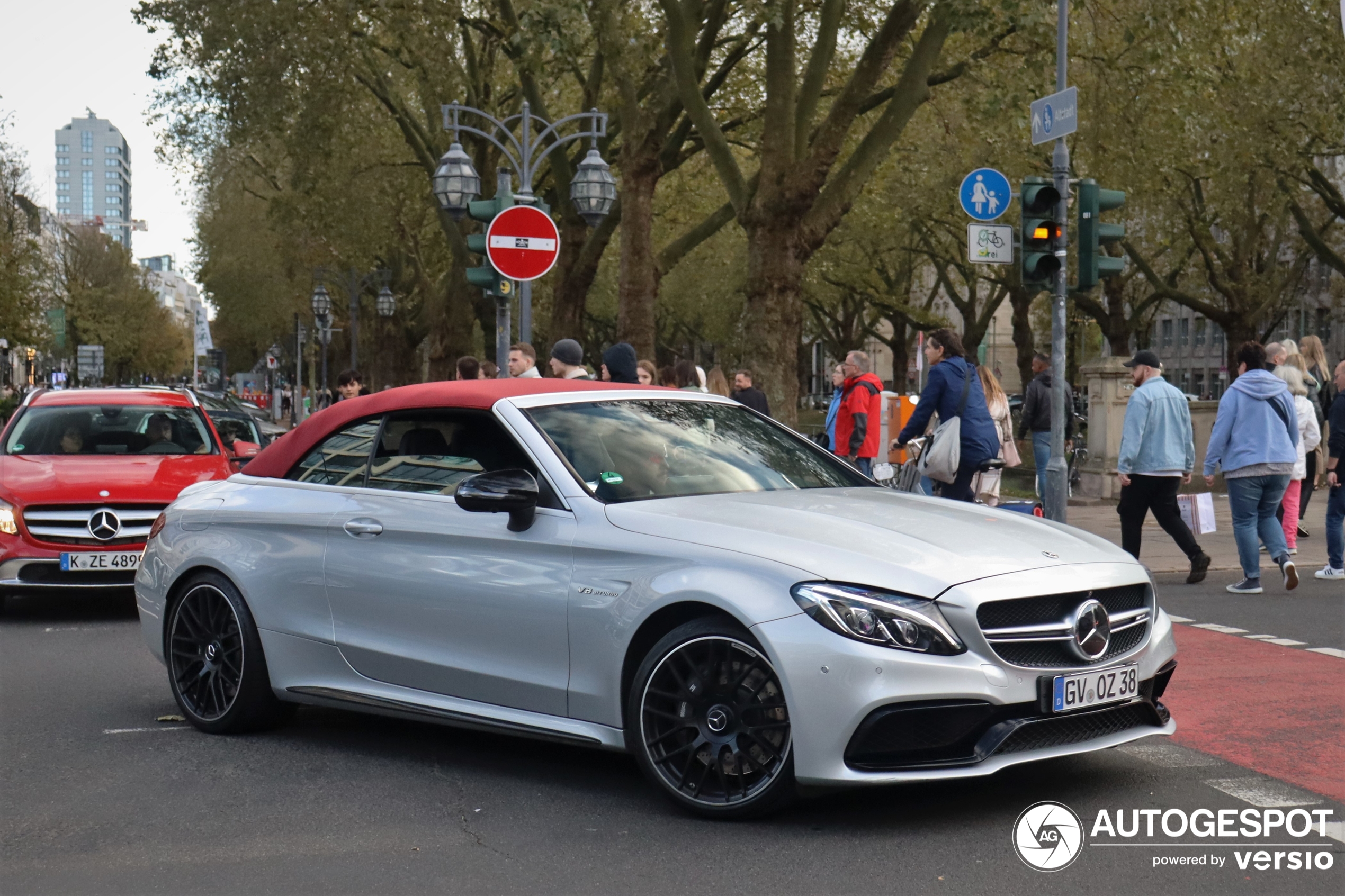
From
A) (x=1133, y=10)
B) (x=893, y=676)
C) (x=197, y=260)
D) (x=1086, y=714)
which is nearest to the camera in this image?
(x=893, y=676)

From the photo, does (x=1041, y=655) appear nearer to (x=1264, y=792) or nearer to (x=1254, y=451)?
(x=1264, y=792)

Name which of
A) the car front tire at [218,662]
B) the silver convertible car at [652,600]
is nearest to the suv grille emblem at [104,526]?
the silver convertible car at [652,600]

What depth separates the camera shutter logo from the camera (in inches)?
191

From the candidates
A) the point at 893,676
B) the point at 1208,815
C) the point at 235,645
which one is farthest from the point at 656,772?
the point at 235,645

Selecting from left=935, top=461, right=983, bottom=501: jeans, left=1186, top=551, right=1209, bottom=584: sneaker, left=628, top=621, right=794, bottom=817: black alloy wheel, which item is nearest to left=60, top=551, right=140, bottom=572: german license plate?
left=935, top=461, right=983, bottom=501: jeans

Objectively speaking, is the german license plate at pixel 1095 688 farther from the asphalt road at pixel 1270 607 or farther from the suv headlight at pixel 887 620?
the asphalt road at pixel 1270 607

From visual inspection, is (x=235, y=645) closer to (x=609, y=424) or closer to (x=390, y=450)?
(x=390, y=450)

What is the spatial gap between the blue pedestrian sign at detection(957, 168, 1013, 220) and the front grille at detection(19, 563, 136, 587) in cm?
773

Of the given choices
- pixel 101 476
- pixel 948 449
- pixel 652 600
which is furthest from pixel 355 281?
pixel 652 600

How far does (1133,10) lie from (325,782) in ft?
51.6

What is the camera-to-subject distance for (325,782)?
19.7 feet

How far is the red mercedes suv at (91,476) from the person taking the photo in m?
10.7

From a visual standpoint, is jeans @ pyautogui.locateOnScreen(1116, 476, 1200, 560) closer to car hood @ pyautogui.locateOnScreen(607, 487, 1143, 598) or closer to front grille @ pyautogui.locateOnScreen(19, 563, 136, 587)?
car hood @ pyautogui.locateOnScreen(607, 487, 1143, 598)

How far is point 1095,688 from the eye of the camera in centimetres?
523
